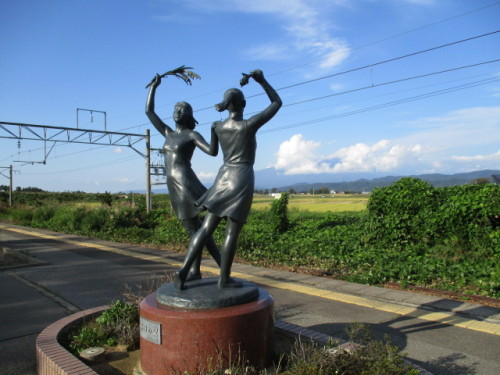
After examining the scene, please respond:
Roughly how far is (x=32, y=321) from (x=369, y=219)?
934cm

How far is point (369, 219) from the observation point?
12.5 m

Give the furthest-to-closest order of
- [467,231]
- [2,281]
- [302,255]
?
[302,255] < [467,231] < [2,281]

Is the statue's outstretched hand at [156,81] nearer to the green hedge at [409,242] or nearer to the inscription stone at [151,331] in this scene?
the inscription stone at [151,331]

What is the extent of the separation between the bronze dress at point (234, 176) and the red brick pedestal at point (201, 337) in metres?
0.90

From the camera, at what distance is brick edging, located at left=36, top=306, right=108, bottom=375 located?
3658mm

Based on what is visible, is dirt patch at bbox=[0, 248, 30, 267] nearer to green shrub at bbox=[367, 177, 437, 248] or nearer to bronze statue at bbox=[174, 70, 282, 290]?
bronze statue at bbox=[174, 70, 282, 290]

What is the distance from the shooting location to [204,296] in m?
3.85

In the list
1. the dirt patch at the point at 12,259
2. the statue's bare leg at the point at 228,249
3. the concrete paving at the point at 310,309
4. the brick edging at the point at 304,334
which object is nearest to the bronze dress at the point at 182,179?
the statue's bare leg at the point at 228,249

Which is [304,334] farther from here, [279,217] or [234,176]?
[279,217]

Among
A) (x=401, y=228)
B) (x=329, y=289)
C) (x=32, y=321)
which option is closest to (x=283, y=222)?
(x=401, y=228)

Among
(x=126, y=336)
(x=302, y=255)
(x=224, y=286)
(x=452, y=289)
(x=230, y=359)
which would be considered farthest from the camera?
(x=302, y=255)

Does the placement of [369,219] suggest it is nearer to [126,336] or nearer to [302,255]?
[302,255]

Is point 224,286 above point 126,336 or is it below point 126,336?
above

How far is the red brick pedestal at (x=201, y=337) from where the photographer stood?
3590mm
